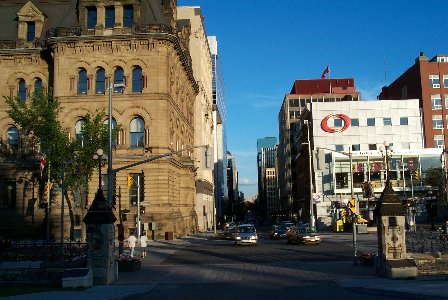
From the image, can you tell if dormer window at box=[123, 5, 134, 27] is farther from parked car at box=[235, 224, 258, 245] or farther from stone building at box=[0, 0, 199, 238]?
parked car at box=[235, 224, 258, 245]

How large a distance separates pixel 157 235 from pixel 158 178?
573cm

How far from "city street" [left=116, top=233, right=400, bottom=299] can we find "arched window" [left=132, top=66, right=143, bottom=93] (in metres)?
21.8

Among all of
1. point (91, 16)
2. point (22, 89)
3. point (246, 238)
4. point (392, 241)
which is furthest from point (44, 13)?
point (392, 241)

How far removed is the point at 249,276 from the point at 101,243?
6.47m

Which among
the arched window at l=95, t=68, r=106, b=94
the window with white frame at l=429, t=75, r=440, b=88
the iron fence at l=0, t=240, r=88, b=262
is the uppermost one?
the window with white frame at l=429, t=75, r=440, b=88

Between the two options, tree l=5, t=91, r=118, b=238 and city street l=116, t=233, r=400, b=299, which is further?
tree l=5, t=91, r=118, b=238

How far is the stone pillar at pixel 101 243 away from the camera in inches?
816

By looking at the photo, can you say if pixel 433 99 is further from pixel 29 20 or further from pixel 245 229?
pixel 29 20

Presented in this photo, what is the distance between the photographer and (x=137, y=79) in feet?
165

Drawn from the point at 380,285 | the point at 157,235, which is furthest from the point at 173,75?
the point at 380,285

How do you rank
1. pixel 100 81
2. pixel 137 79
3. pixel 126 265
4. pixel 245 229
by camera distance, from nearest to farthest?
pixel 126 265 → pixel 245 229 → pixel 137 79 → pixel 100 81

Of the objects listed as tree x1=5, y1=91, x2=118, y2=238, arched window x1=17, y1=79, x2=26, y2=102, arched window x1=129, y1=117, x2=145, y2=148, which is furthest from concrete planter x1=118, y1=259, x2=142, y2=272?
arched window x1=17, y1=79, x2=26, y2=102

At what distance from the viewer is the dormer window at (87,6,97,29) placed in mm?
50844

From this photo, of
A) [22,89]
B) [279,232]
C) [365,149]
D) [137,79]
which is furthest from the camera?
[365,149]
